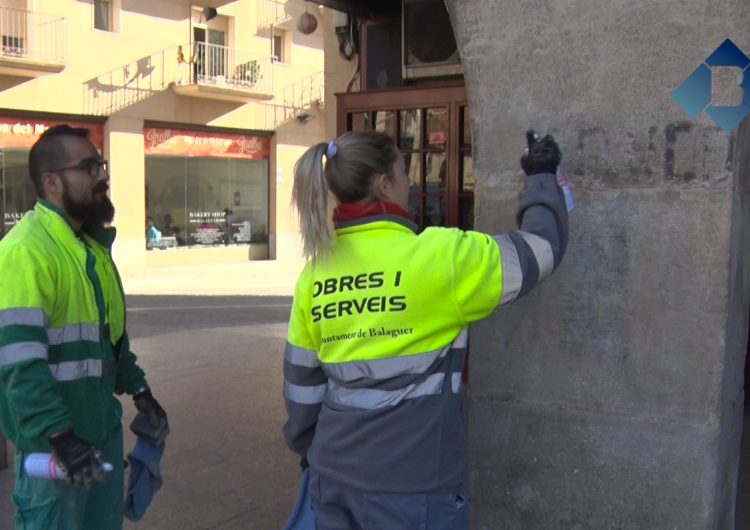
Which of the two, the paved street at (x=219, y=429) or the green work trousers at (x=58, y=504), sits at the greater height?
the green work trousers at (x=58, y=504)

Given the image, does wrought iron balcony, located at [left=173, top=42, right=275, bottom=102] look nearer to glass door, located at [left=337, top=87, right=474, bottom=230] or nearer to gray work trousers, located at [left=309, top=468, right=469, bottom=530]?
glass door, located at [left=337, top=87, right=474, bottom=230]

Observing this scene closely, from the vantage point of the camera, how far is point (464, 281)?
2.30 m

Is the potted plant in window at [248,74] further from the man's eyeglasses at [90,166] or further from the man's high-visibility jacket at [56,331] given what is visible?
the man's high-visibility jacket at [56,331]

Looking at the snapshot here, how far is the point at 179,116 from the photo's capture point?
64.6 ft

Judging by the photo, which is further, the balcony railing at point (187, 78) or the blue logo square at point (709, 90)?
the balcony railing at point (187, 78)

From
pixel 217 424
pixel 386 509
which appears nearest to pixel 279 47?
pixel 217 424

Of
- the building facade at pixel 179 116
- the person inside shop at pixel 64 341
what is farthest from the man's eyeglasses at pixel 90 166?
the building facade at pixel 179 116

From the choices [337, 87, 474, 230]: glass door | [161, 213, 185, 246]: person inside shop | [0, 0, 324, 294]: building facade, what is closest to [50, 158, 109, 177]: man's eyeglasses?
[337, 87, 474, 230]: glass door

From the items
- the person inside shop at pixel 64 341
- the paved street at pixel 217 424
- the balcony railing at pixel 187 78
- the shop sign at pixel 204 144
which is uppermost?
the balcony railing at pixel 187 78

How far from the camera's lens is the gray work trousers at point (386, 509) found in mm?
2332

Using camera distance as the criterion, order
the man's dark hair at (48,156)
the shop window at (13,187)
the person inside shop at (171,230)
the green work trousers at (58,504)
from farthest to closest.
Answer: the person inside shop at (171,230) < the shop window at (13,187) < the man's dark hair at (48,156) < the green work trousers at (58,504)

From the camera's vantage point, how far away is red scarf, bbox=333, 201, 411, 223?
7.91 feet

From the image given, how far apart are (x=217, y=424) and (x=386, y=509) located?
4.28 metres

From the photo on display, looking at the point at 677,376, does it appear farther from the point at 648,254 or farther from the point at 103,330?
the point at 103,330
